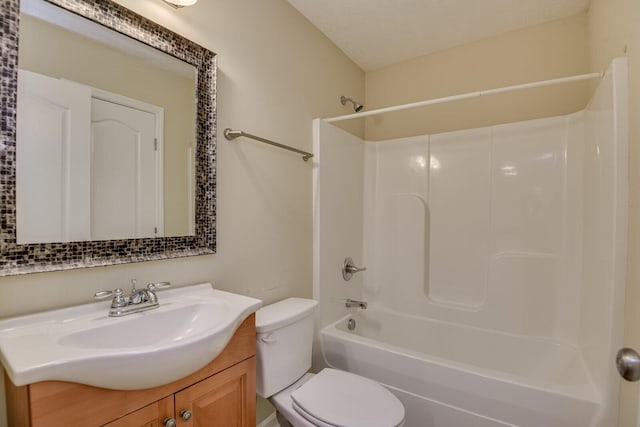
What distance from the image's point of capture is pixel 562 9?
1.94 meters

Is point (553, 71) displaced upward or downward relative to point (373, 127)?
upward

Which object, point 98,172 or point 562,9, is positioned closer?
point 98,172

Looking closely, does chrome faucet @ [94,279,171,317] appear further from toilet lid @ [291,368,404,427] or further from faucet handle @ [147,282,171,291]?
toilet lid @ [291,368,404,427]

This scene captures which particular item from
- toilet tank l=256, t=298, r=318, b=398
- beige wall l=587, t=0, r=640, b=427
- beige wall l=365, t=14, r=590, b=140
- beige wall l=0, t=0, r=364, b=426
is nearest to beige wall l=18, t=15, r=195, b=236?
beige wall l=0, t=0, r=364, b=426

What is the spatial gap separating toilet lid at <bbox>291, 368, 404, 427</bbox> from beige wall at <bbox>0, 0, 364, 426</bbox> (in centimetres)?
52

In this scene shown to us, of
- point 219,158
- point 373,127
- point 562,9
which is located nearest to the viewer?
point 219,158

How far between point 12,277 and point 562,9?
3016 millimetres

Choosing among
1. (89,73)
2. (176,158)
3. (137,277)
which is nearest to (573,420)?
(137,277)

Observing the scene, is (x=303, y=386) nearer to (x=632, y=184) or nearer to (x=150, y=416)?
(x=150, y=416)

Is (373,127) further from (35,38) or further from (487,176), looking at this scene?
(35,38)

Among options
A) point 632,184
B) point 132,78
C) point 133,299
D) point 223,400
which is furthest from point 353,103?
point 223,400

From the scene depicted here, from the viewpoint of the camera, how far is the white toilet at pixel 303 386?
124cm

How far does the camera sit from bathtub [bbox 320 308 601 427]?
131cm

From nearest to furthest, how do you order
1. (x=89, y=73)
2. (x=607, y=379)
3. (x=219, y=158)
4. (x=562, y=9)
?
(x=89, y=73), (x=607, y=379), (x=219, y=158), (x=562, y=9)
